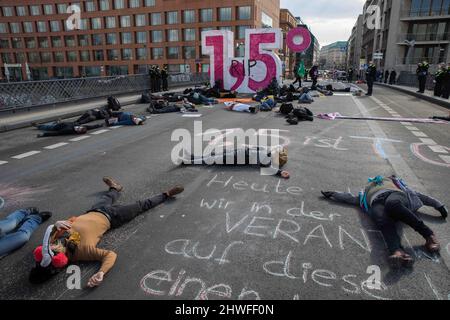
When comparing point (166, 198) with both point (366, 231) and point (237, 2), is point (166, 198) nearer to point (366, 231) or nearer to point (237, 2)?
point (366, 231)

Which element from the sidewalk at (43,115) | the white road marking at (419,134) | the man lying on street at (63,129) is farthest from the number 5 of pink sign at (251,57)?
the man lying on street at (63,129)

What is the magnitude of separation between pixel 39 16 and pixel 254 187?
92.0 metres

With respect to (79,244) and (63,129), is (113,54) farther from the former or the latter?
(79,244)

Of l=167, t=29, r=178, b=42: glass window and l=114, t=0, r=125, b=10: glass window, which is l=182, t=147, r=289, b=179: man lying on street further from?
l=114, t=0, r=125, b=10: glass window

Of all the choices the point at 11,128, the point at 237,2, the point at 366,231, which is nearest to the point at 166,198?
the point at 366,231

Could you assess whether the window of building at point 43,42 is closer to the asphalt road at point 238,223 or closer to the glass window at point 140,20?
the glass window at point 140,20

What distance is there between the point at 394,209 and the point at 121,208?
3.51 metres

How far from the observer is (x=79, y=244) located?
3404 mm

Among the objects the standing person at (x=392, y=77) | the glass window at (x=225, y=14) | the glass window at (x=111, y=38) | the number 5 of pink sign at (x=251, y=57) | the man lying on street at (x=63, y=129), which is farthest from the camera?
the glass window at (x=111, y=38)

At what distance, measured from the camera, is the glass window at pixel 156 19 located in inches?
2668

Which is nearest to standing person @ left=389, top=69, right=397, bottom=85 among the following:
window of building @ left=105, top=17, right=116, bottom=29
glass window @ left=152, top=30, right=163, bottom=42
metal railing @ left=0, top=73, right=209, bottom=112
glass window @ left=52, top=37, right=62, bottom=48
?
metal railing @ left=0, top=73, right=209, bottom=112

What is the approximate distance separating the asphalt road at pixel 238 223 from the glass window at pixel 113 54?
71.2 metres

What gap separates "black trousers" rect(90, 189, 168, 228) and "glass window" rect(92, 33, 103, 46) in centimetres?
7968

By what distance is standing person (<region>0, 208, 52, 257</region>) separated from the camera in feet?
12.0
